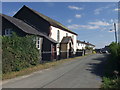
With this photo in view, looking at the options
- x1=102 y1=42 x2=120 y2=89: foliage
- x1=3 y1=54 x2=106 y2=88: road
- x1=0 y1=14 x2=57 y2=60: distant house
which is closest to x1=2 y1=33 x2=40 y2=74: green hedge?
x1=3 y1=54 x2=106 y2=88: road

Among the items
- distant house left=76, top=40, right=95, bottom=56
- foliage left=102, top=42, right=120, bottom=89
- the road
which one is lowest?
the road

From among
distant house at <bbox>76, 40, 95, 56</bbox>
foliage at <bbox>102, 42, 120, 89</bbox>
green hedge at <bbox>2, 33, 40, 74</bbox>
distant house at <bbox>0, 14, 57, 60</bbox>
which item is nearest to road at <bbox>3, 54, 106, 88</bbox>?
foliage at <bbox>102, 42, 120, 89</bbox>

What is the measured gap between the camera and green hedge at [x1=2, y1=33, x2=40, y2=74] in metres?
11.9

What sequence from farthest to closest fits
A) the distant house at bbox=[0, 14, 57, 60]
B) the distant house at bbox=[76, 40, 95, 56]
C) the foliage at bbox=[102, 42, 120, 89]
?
the distant house at bbox=[76, 40, 95, 56] < the distant house at bbox=[0, 14, 57, 60] < the foliage at bbox=[102, 42, 120, 89]

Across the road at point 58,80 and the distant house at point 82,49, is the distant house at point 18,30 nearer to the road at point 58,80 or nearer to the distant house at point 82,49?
the road at point 58,80

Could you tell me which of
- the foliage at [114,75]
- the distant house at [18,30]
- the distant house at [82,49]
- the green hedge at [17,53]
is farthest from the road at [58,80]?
the distant house at [82,49]

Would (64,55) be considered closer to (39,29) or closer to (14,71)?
(39,29)

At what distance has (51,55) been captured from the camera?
24453mm

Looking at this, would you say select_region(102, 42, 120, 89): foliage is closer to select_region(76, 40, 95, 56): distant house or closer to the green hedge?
the green hedge

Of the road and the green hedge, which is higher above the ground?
the green hedge

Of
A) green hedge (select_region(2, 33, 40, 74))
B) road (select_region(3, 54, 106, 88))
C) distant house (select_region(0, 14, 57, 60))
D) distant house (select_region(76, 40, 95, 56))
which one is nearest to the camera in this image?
road (select_region(3, 54, 106, 88))

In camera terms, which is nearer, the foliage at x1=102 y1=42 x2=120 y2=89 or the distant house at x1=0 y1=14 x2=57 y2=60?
the foliage at x1=102 y1=42 x2=120 y2=89

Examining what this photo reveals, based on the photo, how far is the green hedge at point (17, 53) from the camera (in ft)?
39.1

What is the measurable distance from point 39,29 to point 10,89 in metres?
20.9
